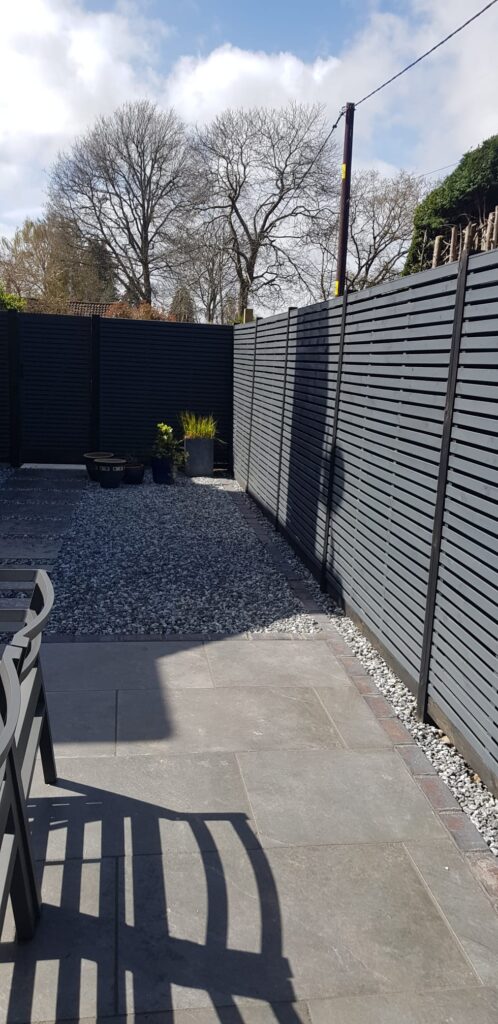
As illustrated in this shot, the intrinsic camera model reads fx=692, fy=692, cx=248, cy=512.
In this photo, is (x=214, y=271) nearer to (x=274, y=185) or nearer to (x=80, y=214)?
(x=274, y=185)

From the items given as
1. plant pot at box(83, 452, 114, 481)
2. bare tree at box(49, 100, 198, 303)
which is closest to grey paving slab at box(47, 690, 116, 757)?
plant pot at box(83, 452, 114, 481)

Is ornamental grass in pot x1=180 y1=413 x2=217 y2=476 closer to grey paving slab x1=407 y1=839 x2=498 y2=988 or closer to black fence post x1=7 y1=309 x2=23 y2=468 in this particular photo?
black fence post x1=7 y1=309 x2=23 y2=468

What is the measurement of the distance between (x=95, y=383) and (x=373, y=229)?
19450 millimetres

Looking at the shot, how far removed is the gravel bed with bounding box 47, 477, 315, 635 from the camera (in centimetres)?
457

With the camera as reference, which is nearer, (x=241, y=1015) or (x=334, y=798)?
(x=241, y=1015)

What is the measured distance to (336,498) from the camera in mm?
5055

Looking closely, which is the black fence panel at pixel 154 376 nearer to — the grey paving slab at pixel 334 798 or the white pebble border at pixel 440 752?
the white pebble border at pixel 440 752

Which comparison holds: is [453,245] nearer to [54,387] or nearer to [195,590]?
[195,590]

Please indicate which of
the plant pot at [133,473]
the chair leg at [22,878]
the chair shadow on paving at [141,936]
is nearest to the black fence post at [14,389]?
the plant pot at [133,473]

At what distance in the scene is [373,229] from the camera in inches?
1028

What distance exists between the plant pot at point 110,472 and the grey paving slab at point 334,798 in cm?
656

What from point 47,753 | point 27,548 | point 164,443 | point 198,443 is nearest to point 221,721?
point 47,753

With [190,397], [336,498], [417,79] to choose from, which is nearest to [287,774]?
[336,498]

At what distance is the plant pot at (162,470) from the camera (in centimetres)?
951
